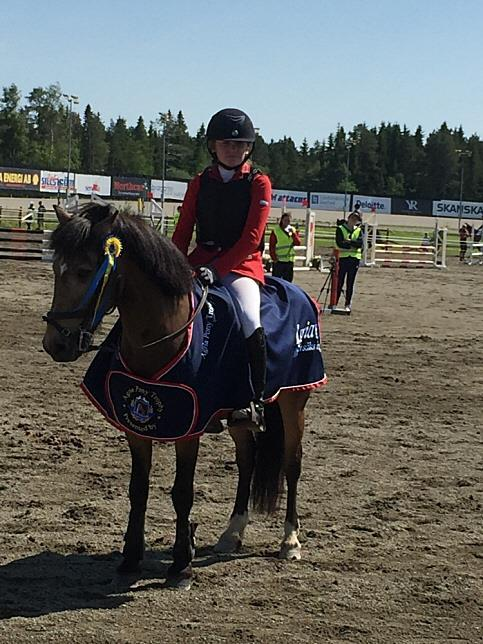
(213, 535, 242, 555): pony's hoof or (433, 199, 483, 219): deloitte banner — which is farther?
(433, 199, 483, 219): deloitte banner

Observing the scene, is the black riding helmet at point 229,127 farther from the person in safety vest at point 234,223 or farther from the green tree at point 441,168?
the green tree at point 441,168

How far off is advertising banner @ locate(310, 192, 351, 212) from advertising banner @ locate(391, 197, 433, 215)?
411 cm

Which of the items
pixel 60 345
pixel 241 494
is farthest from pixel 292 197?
pixel 60 345

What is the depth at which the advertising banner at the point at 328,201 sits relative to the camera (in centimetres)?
7256

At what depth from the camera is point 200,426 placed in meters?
4.56

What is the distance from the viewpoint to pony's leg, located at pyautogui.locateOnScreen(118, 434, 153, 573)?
4.73 m

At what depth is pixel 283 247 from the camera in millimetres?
19016

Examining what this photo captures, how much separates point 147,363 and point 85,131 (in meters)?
128

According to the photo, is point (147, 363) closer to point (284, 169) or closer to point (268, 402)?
→ point (268, 402)

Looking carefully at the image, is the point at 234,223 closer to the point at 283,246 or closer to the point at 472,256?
the point at 283,246

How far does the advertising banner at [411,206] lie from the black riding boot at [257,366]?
231ft

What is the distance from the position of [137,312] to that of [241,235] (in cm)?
84

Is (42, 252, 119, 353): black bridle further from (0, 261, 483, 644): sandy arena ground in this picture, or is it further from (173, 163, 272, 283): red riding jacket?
(0, 261, 483, 644): sandy arena ground

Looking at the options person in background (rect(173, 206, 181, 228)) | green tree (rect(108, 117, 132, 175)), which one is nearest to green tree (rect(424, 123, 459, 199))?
green tree (rect(108, 117, 132, 175))
